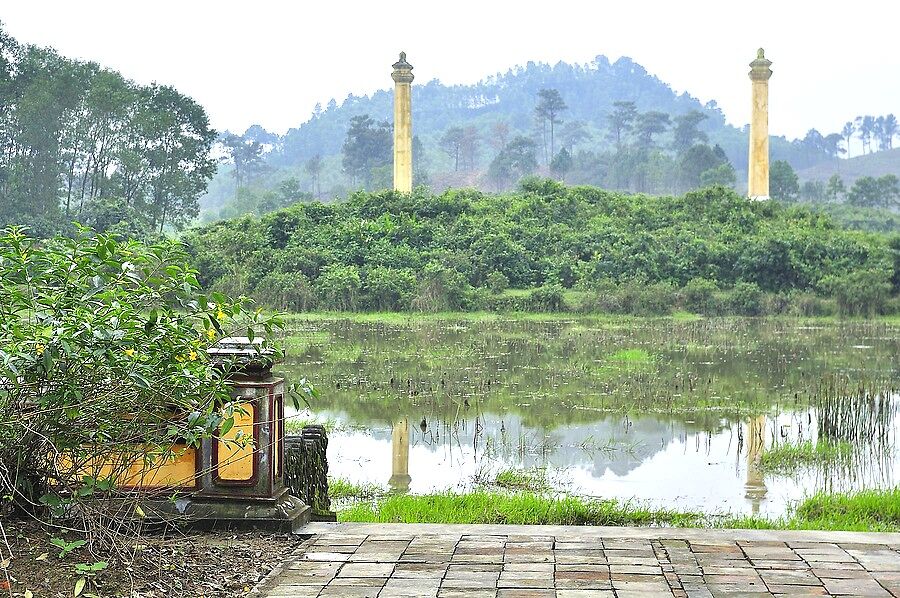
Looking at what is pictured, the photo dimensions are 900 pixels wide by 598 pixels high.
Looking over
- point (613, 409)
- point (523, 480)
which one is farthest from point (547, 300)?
point (523, 480)

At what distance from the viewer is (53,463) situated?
3.96 m

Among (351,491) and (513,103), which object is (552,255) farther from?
(513,103)

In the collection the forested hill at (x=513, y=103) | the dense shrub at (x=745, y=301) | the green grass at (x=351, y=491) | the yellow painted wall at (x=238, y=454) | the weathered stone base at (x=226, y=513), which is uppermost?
the forested hill at (x=513, y=103)

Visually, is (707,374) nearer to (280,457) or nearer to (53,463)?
(280,457)

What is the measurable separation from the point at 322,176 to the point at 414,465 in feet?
178

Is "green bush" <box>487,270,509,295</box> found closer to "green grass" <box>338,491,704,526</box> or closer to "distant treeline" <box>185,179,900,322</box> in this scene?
"distant treeline" <box>185,179,900,322</box>

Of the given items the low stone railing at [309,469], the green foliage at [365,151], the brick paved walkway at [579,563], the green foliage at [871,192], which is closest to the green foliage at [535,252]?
the low stone railing at [309,469]

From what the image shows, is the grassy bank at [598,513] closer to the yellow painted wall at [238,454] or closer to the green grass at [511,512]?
the green grass at [511,512]

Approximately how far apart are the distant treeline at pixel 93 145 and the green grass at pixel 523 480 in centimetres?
2281

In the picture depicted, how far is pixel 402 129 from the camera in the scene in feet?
99.9

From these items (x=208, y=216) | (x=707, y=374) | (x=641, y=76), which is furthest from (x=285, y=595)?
(x=641, y=76)

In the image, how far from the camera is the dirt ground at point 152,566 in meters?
3.50

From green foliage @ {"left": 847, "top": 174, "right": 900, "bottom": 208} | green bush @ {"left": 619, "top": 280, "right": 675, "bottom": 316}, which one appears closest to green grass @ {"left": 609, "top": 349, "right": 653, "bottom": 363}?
green bush @ {"left": 619, "top": 280, "right": 675, "bottom": 316}

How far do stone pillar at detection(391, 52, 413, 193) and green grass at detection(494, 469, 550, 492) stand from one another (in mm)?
23436
